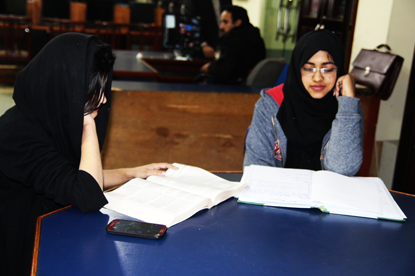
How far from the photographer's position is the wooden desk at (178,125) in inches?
104

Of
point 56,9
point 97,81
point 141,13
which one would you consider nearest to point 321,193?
point 97,81

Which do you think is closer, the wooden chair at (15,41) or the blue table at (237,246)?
the blue table at (237,246)

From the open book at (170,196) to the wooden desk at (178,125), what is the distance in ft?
4.54

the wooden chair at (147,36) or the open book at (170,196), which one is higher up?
the wooden chair at (147,36)

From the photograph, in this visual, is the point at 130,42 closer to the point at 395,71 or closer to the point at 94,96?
the point at 395,71

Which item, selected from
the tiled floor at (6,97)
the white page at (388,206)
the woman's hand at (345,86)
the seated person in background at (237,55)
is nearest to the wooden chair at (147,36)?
the tiled floor at (6,97)

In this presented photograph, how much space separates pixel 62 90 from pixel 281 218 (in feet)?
2.33

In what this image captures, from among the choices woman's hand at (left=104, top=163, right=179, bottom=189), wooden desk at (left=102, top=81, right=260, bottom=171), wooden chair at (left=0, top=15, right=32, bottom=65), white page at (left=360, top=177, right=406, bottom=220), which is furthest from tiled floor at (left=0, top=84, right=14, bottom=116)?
white page at (left=360, top=177, right=406, bottom=220)

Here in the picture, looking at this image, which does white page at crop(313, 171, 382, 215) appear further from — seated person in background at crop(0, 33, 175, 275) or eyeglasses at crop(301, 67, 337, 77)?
seated person in background at crop(0, 33, 175, 275)

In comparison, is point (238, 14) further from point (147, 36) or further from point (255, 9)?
point (147, 36)

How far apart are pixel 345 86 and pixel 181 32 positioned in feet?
9.83

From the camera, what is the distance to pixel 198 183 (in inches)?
48.9

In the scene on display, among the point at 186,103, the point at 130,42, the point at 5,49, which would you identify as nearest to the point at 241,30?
the point at 186,103

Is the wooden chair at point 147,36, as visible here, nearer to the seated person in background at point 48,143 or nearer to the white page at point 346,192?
the seated person in background at point 48,143
